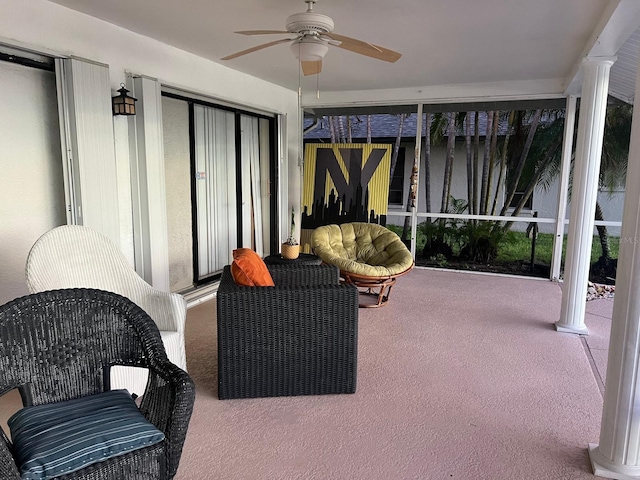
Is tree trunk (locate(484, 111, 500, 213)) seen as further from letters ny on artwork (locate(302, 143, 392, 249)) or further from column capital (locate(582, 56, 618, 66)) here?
column capital (locate(582, 56, 618, 66))

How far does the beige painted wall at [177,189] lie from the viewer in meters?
4.34

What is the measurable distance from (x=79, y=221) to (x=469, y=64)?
12.4 ft

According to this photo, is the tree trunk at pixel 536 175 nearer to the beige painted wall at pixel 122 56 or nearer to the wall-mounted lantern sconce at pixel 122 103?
the beige painted wall at pixel 122 56

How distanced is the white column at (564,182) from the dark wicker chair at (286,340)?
13.2ft

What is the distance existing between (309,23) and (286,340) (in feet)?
5.81

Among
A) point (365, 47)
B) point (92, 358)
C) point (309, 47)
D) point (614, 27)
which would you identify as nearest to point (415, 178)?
point (614, 27)

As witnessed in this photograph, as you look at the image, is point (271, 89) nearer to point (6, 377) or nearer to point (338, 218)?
point (338, 218)

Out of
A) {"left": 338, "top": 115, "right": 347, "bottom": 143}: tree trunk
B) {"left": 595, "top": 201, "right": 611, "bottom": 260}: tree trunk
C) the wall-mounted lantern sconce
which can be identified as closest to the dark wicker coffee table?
the wall-mounted lantern sconce

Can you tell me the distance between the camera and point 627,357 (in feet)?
6.48

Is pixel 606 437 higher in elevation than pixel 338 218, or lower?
lower

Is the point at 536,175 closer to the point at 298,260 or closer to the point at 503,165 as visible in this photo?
the point at 503,165

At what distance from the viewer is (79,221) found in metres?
3.23

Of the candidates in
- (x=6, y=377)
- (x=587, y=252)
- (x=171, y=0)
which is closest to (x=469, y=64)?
(x=587, y=252)

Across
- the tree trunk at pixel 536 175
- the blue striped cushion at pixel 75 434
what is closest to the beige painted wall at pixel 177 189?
the blue striped cushion at pixel 75 434
